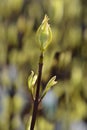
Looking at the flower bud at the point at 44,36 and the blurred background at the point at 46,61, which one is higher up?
the flower bud at the point at 44,36

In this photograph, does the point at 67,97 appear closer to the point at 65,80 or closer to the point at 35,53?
the point at 65,80

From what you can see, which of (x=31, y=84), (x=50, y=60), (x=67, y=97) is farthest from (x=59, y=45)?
(x=31, y=84)

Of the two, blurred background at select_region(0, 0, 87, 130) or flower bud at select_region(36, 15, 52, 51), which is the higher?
flower bud at select_region(36, 15, 52, 51)

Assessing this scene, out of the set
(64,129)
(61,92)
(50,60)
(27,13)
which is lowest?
(64,129)

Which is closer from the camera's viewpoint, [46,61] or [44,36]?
[44,36]

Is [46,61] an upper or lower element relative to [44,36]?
lower

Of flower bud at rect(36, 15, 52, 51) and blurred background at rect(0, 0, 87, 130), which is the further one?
blurred background at rect(0, 0, 87, 130)

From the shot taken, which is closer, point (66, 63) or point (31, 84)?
point (31, 84)

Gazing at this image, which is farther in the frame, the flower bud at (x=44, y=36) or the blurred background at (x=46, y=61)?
the blurred background at (x=46, y=61)
